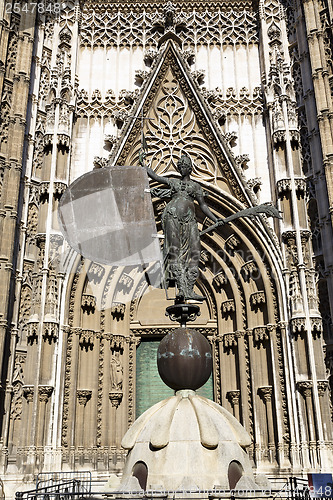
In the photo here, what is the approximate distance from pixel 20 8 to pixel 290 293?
13.7 meters

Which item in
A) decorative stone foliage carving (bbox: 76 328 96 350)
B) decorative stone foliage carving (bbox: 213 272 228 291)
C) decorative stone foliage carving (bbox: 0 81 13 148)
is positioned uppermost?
decorative stone foliage carving (bbox: 0 81 13 148)

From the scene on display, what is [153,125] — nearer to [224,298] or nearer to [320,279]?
[224,298]

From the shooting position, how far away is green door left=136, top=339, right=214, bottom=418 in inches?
666

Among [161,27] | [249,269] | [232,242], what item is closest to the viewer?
[249,269]

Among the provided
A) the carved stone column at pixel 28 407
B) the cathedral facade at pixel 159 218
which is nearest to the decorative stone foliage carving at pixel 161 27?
the cathedral facade at pixel 159 218

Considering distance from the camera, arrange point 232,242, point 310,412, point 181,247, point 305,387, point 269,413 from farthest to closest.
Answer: point 232,242 < point 269,413 < point 305,387 < point 310,412 < point 181,247

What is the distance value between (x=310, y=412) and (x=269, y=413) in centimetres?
141

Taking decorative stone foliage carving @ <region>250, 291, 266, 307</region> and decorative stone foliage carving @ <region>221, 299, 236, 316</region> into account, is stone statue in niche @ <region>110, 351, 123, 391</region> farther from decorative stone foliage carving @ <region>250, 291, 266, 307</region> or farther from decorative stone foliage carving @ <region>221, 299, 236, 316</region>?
decorative stone foliage carving @ <region>250, 291, 266, 307</region>

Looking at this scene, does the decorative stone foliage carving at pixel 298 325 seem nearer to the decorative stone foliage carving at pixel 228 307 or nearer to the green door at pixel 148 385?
the decorative stone foliage carving at pixel 228 307

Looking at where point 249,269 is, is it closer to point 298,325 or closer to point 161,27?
point 298,325

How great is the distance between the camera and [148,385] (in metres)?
17.1

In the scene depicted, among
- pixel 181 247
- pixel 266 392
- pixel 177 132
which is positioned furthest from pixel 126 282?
pixel 181 247

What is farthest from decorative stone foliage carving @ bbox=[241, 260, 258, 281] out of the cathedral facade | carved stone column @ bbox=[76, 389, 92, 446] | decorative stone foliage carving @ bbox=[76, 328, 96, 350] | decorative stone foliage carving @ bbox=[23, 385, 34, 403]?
decorative stone foliage carving @ bbox=[23, 385, 34, 403]

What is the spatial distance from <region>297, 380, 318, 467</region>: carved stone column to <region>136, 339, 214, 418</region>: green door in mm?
3580
